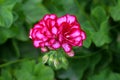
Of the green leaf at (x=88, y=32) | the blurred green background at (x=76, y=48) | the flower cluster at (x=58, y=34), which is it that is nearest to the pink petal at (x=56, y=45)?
the flower cluster at (x=58, y=34)

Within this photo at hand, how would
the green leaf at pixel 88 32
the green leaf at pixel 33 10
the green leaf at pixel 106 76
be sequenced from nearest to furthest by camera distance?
the green leaf at pixel 88 32
the green leaf at pixel 106 76
the green leaf at pixel 33 10

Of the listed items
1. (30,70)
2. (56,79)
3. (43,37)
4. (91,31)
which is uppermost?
(43,37)

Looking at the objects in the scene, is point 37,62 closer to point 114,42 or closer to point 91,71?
point 91,71

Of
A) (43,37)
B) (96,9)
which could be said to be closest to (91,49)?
(96,9)

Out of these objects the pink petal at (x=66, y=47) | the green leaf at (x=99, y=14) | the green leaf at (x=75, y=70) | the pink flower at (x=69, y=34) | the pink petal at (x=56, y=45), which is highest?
the pink flower at (x=69, y=34)

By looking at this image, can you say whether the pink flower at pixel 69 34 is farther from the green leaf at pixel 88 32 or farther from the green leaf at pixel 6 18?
the green leaf at pixel 6 18

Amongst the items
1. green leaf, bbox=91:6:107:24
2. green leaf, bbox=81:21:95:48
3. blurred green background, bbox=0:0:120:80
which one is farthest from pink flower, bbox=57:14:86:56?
green leaf, bbox=91:6:107:24

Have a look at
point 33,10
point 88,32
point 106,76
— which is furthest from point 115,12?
point 33,10
